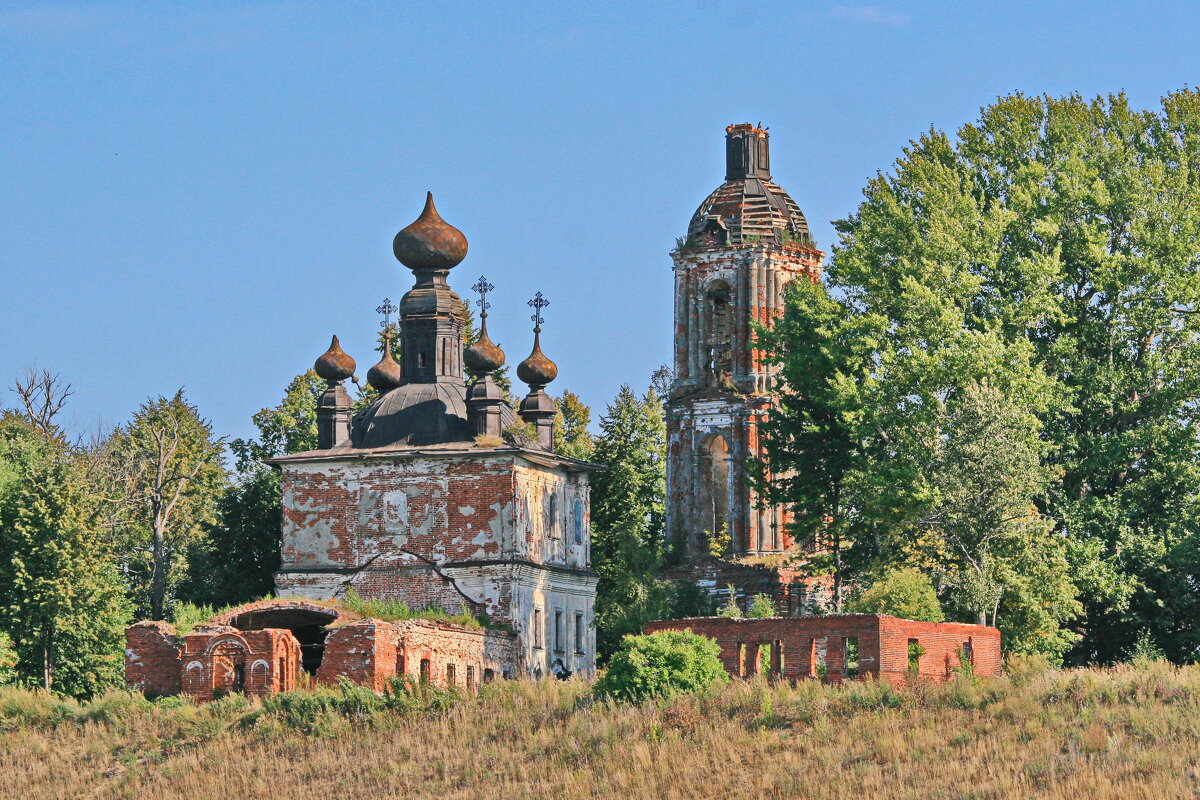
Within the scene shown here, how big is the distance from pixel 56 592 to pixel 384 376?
8856 millimetres

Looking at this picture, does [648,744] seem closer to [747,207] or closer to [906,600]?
[906,600]

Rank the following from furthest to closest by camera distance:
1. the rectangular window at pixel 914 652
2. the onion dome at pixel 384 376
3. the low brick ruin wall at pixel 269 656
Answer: the onion dome at pixel 384 376 < the low brick ruin wall at pixel 269 656 < the rectangular window at pixel 914 652

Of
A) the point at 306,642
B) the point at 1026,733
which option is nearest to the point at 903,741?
the point at 1026,733

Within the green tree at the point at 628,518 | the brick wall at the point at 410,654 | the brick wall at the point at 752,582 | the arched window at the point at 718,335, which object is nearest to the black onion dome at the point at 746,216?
the arched window at the point at 718,335

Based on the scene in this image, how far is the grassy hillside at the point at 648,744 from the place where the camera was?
3497cm

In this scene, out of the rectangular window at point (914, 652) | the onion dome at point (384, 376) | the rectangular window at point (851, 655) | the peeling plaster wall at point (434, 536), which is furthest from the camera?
the onion dome at point (384, 376)

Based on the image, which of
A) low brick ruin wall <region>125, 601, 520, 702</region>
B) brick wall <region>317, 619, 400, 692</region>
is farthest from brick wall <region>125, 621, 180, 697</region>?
brick wall <region>317, 619, 400, 692</region>

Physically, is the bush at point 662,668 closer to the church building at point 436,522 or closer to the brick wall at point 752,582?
the church building at point 436,522

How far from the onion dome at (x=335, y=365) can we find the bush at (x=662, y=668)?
16666 millimetres

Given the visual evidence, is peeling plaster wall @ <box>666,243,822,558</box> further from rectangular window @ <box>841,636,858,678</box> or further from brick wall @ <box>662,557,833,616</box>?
rectangular window @ <box>841,636,858,678</box>

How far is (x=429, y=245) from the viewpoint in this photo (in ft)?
178

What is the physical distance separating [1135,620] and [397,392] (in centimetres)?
1628

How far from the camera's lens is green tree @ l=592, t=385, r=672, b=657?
55812mm

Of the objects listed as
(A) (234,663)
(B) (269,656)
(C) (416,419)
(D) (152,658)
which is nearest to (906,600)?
(B) (269,656)
